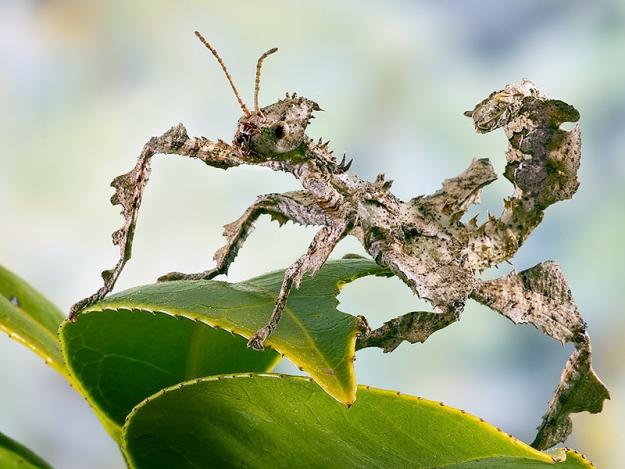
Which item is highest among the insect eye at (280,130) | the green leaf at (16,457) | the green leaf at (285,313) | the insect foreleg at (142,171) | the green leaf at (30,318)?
the insect eye at (280,130)

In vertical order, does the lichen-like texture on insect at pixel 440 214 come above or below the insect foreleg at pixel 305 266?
above

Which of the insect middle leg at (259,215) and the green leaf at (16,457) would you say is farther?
the insect middle leg at (259,215)

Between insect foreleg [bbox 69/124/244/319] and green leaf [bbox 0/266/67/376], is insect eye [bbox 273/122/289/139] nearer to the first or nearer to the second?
insect foreleg [bbox 69/124/244/319]

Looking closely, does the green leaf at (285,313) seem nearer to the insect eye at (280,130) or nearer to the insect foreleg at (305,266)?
the insect foreleg at (305,266)

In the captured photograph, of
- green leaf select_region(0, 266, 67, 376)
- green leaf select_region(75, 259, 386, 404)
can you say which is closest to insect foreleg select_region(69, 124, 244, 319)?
green leaf select_region(0, 266, 67, 376)

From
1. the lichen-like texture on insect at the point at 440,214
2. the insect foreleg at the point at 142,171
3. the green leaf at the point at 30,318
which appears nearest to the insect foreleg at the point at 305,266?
the lichen-like texture on insect at the point at 440,214

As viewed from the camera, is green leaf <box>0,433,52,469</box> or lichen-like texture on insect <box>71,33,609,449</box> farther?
lichen-like texture on insect <box>71,33,609,449</box>
